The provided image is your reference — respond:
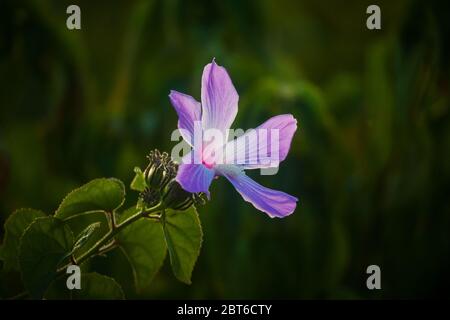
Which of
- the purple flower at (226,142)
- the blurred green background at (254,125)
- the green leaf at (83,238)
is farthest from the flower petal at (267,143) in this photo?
the blurred green background at (254,125)

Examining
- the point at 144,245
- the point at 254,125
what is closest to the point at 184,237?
the point at 144,245

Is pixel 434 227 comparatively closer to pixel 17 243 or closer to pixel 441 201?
pixel 441 201

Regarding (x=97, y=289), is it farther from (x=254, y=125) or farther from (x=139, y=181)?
(x=254, y=125)

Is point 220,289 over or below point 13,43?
below

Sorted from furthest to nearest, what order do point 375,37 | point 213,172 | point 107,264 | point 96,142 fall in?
1. point 375,37
2. point 96,142
3. point 107,264
4. point 213,172

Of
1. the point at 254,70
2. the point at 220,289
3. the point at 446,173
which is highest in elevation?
the point at 254,70

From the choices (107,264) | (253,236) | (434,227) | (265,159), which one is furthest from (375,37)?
(265,159)

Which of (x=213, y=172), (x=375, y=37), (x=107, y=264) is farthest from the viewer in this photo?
(x=375, y=37)
